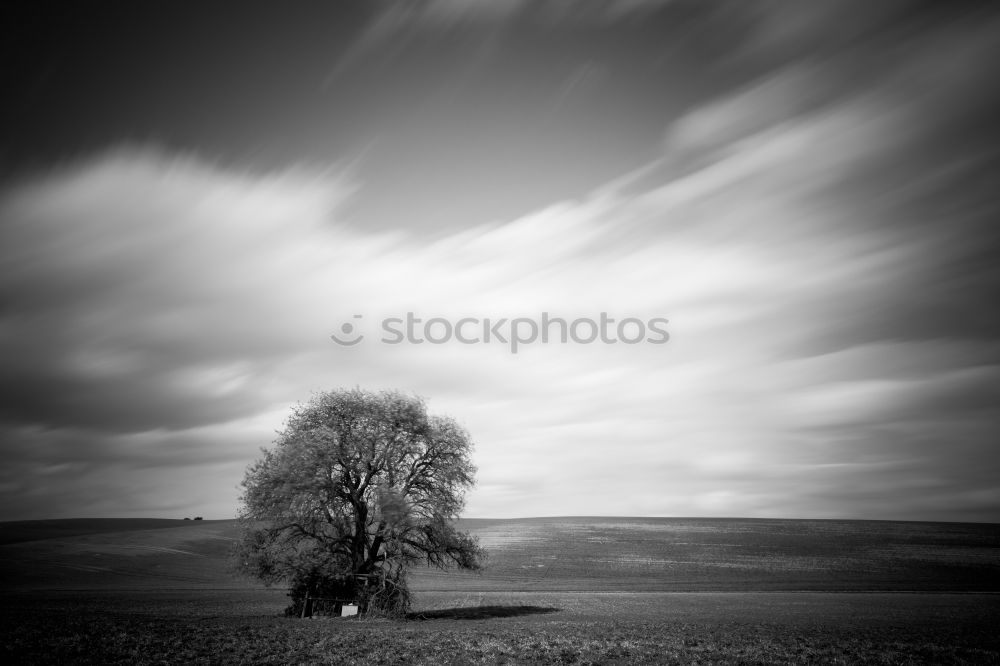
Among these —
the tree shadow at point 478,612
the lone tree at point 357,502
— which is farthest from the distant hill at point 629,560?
the lone tree at point 357,502

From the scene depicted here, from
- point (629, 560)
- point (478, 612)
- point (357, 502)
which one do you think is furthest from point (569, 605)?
point (629, 560)

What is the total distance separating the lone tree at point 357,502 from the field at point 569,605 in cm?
311

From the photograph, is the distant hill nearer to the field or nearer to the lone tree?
the field

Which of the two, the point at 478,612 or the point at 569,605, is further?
the point at 569,605

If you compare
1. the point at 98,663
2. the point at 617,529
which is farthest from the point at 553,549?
the point at 98,663

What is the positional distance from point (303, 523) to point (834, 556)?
92903 millimetres

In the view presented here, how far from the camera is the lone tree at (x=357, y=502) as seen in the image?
3434 centimetres

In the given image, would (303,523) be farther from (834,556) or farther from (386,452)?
(834,556)

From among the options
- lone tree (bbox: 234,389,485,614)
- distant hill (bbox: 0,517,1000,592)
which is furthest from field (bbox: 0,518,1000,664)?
lone tree (bbox: 234,389,485,614)

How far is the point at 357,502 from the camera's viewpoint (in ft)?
118

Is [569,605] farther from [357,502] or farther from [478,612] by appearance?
[357,502]

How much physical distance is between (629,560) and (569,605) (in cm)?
4983

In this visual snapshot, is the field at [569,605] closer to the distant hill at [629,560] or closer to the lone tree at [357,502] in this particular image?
the distant hill at [629,560]

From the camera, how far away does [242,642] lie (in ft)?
73.6
